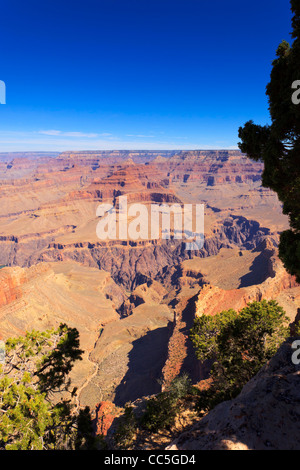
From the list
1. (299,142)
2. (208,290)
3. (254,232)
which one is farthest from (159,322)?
(254,232)

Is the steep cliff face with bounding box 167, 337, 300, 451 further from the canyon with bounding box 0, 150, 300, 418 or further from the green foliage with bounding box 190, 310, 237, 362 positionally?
the canyon with bounding box 0, 150, 300, 418

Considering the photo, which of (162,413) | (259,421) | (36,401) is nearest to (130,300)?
(162,413)

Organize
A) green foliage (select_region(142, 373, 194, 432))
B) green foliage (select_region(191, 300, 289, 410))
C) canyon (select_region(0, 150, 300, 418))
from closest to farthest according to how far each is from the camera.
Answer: green foliage (select_region(142, 373, 194, 432)), green foliage (select_region(191, 300, 289, 410)), canyon (select_region(0, 150, 300, 418))

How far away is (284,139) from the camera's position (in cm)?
962

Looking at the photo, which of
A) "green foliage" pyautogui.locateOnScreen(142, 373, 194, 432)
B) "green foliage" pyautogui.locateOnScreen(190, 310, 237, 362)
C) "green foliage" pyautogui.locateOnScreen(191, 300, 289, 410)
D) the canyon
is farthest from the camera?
the canyon

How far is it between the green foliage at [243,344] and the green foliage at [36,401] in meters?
8.27

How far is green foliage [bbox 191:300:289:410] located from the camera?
14.5 m

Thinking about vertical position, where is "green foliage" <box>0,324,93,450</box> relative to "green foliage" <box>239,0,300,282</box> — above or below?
below

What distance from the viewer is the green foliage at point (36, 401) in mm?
9234

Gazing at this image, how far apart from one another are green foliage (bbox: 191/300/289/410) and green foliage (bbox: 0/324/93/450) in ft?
27.1

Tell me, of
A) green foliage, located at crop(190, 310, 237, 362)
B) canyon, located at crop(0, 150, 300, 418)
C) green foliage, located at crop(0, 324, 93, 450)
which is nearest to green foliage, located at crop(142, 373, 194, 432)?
green foliage, located at crop(190, 310, 237, 362)

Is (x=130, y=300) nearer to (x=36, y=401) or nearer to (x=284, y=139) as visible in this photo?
(x=36, y=401)

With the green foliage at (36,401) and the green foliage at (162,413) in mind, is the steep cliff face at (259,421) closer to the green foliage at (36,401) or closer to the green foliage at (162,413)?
the green foliage at (36,401)

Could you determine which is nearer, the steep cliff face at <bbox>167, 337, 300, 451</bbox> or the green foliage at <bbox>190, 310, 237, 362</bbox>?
the steep cliff face at <bbox>167, 337, 300, 451</bbox>
